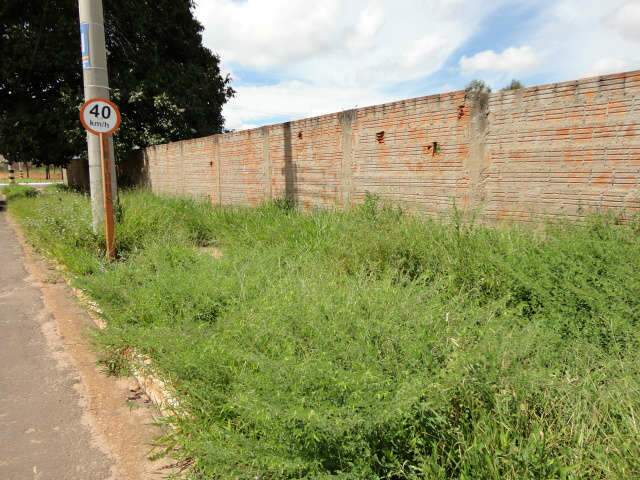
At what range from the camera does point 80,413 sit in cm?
294

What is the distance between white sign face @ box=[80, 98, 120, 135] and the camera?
574 cm

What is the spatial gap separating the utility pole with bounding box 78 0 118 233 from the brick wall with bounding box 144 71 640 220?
3.32 m

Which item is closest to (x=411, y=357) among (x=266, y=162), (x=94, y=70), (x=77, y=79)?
(x=94, y=70)

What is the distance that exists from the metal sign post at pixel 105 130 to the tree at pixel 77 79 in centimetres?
1084

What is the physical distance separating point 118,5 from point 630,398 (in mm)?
19246

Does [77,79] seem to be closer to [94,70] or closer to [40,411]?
[94,70]

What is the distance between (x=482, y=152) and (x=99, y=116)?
5.11m

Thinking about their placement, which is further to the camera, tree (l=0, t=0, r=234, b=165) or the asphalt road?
→ tree (l=0, t=0, r=234, b=165)

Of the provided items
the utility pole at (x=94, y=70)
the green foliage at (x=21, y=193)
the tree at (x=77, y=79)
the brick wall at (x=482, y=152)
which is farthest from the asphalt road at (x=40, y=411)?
the green foliage at (x=21, y=193)

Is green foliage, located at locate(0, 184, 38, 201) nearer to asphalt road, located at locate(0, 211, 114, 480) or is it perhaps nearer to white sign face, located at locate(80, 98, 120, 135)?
white sign face, located at locate(80, 98, 120, 135)

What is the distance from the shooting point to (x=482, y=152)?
505cm

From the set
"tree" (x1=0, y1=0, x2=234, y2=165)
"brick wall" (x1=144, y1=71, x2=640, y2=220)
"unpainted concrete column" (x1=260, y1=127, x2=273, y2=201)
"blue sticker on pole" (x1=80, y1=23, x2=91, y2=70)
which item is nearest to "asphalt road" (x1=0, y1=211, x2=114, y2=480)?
"blue sticker on pole" (x1=80, y1=23, x2=91, y2=70)

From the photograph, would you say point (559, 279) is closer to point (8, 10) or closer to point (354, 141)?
point (354, 141)

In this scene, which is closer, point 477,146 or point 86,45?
point 477,146
